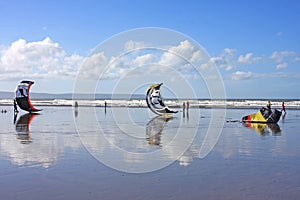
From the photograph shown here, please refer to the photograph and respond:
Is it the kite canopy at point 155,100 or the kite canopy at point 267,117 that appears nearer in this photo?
the kite canopy at point 267,117

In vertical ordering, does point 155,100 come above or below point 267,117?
above

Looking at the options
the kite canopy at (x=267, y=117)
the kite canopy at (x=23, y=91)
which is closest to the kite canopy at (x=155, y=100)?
the kite canopy at (x=267, y=117)

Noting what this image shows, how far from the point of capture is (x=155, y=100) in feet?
109

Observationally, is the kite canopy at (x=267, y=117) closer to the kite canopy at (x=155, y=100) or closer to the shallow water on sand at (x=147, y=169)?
the kite canopy at (x=155, y=100)

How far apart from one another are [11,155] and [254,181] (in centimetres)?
671

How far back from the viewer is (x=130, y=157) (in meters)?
10.7

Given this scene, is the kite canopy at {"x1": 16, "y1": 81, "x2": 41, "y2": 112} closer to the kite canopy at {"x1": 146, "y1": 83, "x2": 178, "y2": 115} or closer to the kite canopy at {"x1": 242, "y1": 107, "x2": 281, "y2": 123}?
the kite canopy at {"x1": 146, "y1": 83, "x2": 178, "y2": 115}

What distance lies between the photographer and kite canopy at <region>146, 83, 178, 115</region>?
32.8 meters

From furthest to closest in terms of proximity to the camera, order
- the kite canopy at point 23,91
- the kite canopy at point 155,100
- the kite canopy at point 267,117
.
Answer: the kite canopy at point 23,91
the kite canopy at point 155,100
the kite canopy at point 267,117

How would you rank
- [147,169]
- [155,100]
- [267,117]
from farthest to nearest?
[155,100] < [267,117] < [147,169]

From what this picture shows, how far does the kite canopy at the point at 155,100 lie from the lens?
32750 mm

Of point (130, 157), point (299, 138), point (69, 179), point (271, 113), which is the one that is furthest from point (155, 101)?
point (69, 179)

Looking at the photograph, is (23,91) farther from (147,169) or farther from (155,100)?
(147,169)

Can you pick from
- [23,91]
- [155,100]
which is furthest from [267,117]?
[23,91]
